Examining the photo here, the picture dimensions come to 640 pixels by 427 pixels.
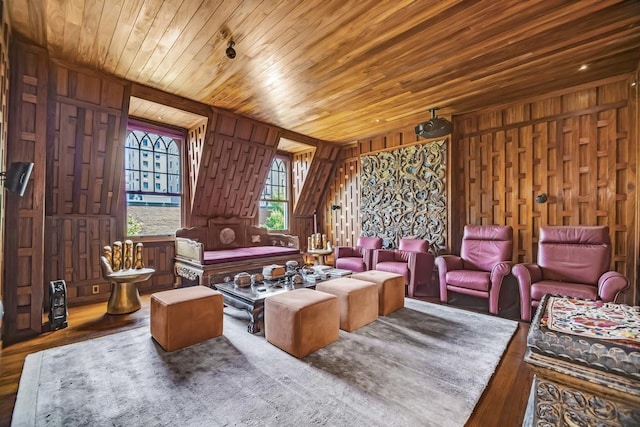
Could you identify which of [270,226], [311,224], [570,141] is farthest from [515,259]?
[270,226]

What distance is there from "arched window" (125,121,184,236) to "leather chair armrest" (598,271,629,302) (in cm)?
587

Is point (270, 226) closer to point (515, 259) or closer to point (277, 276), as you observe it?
point (277, 276)

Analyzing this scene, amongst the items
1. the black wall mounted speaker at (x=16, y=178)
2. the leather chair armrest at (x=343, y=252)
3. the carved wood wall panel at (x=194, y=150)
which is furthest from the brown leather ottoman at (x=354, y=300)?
the carved wood wall panel at (x=194, y=150)

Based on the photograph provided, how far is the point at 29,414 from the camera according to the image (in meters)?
1.58

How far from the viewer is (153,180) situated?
463 centimetres

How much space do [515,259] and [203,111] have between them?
17.6 ft

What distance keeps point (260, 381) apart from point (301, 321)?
51 centimetres

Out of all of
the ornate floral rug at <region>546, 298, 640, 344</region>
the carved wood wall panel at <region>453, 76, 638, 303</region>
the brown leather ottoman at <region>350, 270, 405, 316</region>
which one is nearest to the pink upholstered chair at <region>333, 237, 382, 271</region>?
the brown leather ottoman at <region>350, 270, 405, 316</region>

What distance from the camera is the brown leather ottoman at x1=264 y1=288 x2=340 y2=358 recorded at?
223cm

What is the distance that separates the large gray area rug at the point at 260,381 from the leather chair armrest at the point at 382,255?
1927 millimetres

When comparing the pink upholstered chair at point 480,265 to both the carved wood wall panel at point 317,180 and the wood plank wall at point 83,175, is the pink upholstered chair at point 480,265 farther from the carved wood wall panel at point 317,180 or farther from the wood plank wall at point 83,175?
the wood plank wall at point 83,175

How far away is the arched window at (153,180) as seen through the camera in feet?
14.5

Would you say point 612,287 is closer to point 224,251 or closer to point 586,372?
point 586,372

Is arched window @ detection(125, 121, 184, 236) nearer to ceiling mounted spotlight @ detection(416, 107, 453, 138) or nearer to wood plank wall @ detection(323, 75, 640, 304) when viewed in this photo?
ceiling mounted spotlight @ detection(416, 107, 453, 138)
